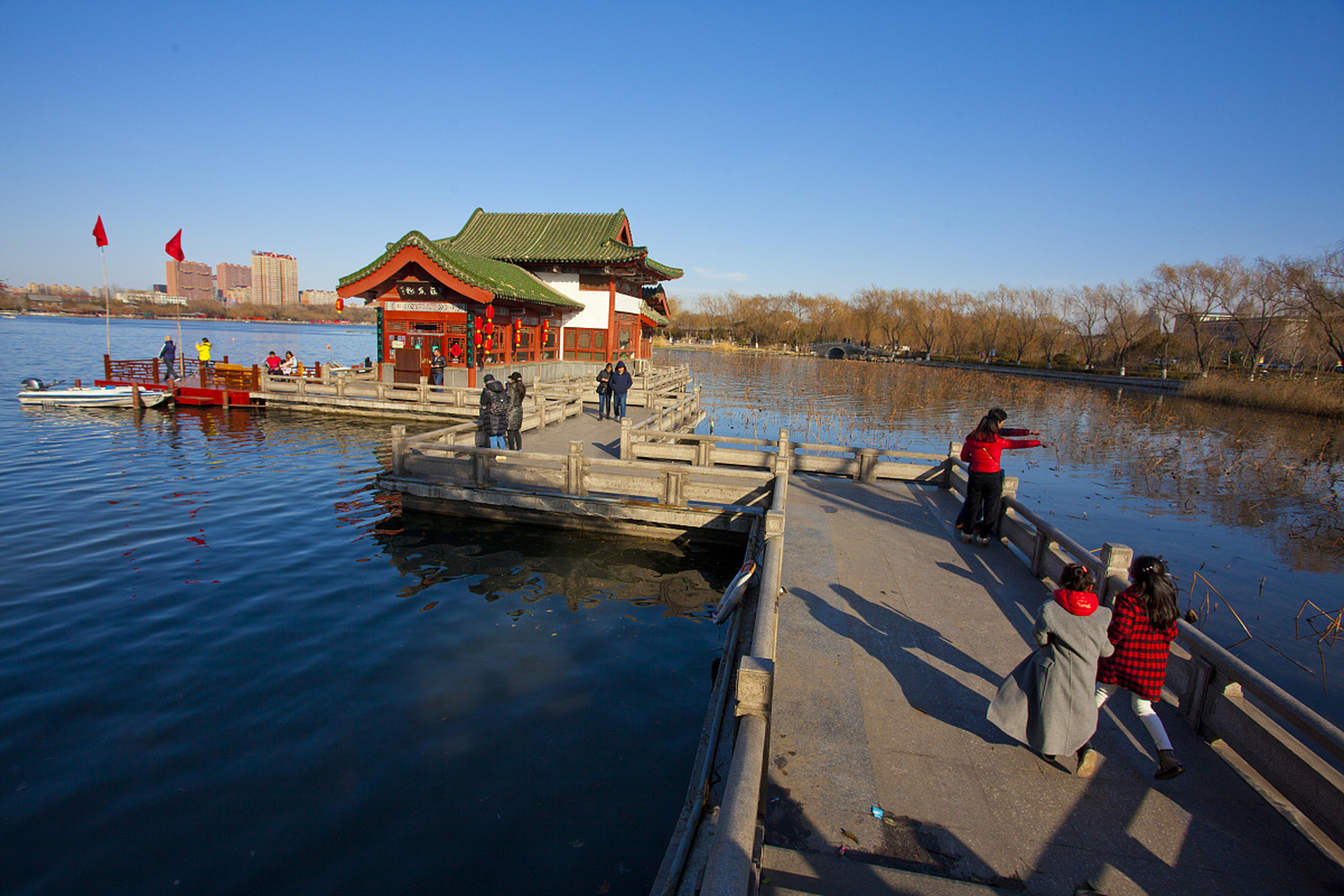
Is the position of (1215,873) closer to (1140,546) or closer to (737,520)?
(737,520)

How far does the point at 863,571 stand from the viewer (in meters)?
8.05

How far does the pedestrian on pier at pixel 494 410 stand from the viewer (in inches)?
521

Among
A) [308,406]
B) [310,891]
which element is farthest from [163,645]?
[308,406]

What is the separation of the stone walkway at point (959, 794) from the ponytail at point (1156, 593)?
3.37 feet

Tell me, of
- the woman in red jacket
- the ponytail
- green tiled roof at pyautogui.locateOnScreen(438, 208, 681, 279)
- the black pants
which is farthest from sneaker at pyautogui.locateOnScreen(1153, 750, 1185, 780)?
green tiled roof at pyautogui.locateOnScreen(438, 208, 681, 279)

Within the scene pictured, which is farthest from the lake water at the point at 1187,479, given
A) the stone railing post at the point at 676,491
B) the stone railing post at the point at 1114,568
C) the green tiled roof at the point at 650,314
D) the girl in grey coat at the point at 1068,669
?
the stone railing post at the point at 676,491

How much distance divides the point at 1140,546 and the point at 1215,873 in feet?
40.1

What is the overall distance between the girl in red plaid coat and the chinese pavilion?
21.9m

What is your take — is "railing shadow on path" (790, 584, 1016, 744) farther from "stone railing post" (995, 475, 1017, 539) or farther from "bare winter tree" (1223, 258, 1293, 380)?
"bare winter tree" (1223, 258, 1293, 380)

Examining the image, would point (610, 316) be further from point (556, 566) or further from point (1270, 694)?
point (1270, 694)

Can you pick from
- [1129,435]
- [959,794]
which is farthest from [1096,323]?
[959,794]

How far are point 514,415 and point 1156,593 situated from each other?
11.6 meters

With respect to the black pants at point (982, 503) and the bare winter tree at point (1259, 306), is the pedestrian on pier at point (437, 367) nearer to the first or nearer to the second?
the black pants at point (982, 503)

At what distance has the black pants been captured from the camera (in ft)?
29.7
